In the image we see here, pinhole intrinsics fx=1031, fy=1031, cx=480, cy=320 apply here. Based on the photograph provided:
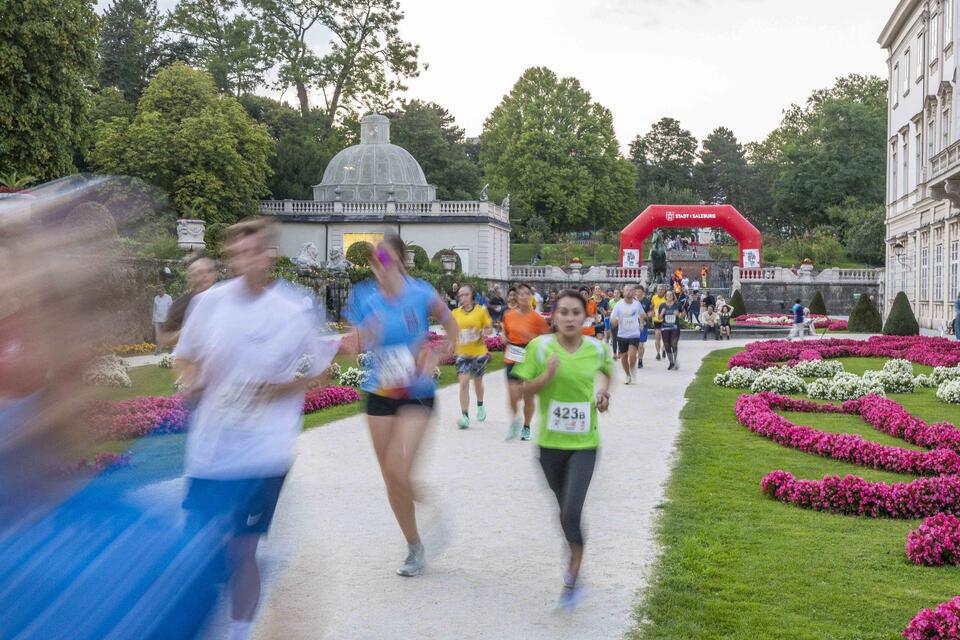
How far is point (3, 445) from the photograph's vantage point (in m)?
3.00

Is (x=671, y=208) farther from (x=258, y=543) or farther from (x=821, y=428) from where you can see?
(x=258, y=543)

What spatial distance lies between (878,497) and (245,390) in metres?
5.72

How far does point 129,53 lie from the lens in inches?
2430

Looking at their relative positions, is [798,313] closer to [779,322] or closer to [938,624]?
[779,322]

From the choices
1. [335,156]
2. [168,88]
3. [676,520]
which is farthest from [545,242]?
[676,520]

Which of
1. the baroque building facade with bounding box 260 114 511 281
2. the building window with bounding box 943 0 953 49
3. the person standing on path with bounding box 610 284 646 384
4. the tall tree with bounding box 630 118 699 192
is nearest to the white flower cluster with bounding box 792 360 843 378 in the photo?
the person standing on path with bounding box 610 284 646 384

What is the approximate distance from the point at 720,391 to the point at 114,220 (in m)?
15.2

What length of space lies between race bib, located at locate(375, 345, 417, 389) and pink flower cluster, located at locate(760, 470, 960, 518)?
3886mm

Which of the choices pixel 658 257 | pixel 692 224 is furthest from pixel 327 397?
pixel 692 224

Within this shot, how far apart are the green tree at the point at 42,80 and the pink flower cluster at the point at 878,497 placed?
28.8m

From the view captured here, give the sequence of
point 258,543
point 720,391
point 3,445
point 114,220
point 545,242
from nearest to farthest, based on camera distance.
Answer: point 3,445
point 114,220
point 258,543
point 720,391
point 545,242

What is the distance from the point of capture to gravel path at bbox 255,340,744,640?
5484mm

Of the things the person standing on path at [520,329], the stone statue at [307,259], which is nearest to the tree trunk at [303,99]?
the stone statue at [307,259]

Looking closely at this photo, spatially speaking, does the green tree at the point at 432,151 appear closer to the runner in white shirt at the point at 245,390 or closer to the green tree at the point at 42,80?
the green tree at the point at 42,80
